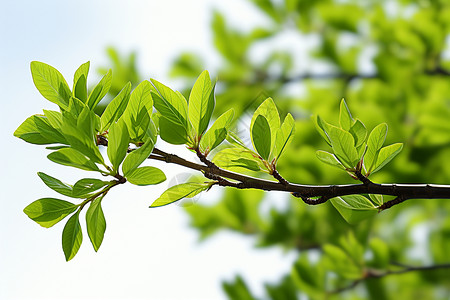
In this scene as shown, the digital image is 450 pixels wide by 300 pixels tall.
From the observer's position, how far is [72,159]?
36cm

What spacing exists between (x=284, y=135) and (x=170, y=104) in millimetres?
109

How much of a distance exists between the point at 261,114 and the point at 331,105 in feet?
4.14

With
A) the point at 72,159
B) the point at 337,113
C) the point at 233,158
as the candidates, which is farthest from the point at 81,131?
the point at 337,113

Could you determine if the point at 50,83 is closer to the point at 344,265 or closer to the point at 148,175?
the point at 148,175

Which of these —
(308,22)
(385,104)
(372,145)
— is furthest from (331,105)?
(372,145)

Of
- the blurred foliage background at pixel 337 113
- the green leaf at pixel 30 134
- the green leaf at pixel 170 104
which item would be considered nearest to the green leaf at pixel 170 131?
the green leaf at pixel 170 104

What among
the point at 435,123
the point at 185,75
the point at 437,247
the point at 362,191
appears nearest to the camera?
the point at 362,191

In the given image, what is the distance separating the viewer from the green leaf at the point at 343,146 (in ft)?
1.19

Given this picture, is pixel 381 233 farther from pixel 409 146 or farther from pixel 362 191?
pixel 362 191

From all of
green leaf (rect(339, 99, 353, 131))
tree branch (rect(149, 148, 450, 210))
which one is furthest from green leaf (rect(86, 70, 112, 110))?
green leaf (rect(339, 99, 353, 131))

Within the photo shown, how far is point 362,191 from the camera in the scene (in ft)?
1.16

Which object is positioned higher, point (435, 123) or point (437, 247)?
point (435, 123)

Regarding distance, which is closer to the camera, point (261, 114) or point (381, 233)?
point (261, 114)

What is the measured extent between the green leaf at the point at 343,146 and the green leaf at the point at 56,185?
0.77 feet
